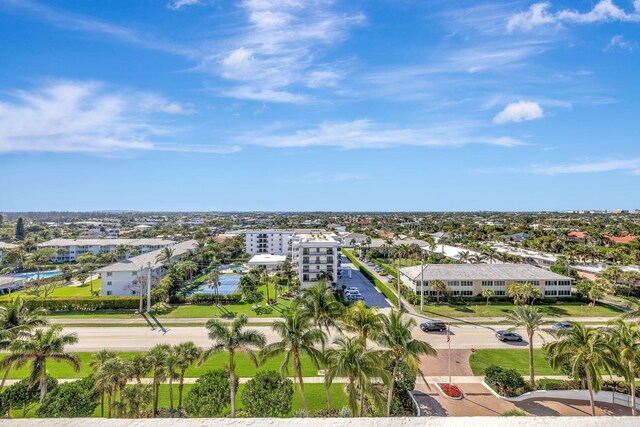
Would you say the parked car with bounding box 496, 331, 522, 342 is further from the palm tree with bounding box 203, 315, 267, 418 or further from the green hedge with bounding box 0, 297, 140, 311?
the green hedge with bounding box 0, 297, 140, 311

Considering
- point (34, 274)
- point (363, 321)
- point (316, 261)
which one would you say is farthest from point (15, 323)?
point (34, 274)

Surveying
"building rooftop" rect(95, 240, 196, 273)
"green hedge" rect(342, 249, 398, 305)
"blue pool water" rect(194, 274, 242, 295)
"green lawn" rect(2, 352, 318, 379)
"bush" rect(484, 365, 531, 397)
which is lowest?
"blue pool water" rect(194, 274, 242, 295)

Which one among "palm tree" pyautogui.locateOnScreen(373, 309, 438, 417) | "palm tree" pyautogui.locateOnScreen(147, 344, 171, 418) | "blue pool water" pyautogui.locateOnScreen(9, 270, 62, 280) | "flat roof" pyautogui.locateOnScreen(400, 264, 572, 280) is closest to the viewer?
"palm tree" pyautogui.locateOnScreen(373, 309, 438, 417)

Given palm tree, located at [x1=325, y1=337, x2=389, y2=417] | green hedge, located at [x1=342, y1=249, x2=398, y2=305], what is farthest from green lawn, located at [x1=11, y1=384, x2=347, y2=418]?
green hedge, located at [x1=342, y1=249, x2=398, y2=305]

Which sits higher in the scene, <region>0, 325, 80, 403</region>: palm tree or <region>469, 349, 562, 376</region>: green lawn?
<region>0, 325, 80, 403</region>: palm tree

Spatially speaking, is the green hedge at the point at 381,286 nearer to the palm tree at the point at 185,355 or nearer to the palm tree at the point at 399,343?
the palm tree at the point at 399,343

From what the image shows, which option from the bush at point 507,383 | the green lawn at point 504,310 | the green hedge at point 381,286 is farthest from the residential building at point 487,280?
the bush at point 507,383

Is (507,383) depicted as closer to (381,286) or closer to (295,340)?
(295,340)
